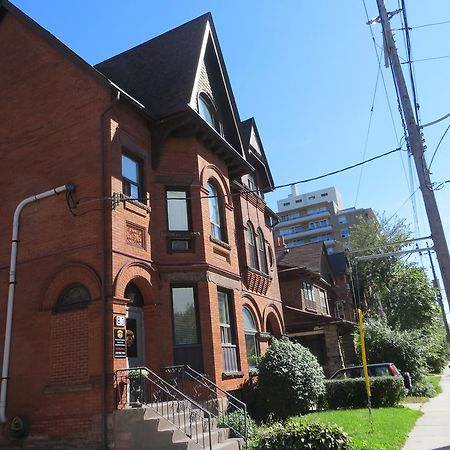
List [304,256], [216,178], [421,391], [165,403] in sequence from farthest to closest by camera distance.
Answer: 1. [304,256]
2. [421,391]
3. [216,178]
4. [165,403]

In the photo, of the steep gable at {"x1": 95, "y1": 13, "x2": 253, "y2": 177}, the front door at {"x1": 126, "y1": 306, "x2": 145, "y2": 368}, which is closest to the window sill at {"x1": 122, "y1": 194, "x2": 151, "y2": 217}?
the steep gable at {"x1": 95, "y1": 13, "x2": 253, "y2": 177}

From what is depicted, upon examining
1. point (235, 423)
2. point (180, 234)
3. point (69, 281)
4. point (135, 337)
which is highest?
point (180, 234)

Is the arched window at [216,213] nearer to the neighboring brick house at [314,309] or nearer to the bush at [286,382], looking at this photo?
the bush at [286,382]

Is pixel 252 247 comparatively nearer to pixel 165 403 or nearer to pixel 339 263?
pixel 165 403

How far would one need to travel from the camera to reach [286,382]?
13805mm

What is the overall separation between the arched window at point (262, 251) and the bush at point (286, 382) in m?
5.34

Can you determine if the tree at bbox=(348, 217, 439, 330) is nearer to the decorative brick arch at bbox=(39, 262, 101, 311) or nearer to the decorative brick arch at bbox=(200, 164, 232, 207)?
the decorative brick arch at bbox=(200, 164, 232, 207)

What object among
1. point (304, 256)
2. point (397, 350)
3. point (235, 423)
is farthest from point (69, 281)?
point (304, 256)

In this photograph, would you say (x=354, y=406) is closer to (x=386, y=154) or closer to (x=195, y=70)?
(x=386, y=154)

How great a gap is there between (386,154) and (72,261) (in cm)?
798

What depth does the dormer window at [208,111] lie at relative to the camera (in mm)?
16228

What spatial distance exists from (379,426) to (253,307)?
656 cm

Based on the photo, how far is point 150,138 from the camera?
14.2 meters

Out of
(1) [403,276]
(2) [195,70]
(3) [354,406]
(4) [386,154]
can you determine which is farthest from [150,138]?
(1) [403,276]
